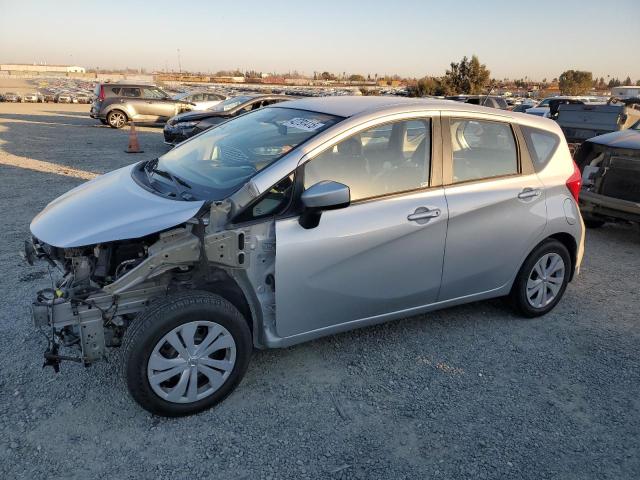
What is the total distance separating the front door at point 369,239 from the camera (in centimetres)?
290

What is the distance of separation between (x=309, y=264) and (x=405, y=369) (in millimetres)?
1080

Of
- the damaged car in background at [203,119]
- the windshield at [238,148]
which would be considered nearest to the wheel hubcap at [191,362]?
the windshield at [238,148]

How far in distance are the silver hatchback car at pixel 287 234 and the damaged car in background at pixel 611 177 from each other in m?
2.65

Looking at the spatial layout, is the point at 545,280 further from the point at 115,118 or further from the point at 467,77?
the point at 467,77

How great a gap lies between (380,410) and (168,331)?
1.32 m

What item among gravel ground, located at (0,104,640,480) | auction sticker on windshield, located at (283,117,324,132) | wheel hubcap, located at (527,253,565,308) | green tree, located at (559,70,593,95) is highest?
green tree, located at (559,70,593,95)

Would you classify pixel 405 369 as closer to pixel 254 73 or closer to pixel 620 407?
pixel 620 407

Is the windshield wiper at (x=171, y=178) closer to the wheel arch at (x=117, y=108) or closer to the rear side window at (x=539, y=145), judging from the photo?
the rear side window at (x=539, y=145)

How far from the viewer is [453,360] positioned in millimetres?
3484

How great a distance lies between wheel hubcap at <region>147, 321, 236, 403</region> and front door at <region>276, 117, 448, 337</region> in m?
0.37

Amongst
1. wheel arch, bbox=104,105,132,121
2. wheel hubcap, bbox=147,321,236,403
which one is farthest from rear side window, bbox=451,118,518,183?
wheel arch, bbox=104,105,132,121

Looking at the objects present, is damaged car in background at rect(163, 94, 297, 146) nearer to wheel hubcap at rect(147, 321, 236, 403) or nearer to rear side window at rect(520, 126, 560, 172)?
rear side window at rect(520, 126, 560, 172)

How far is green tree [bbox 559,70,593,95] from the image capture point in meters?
63.9

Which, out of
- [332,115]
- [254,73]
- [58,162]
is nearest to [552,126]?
[332,115]
